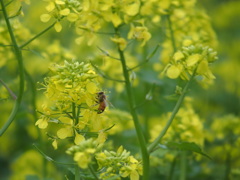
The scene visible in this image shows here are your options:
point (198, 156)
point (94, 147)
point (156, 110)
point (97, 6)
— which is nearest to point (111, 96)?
point (156, 110)

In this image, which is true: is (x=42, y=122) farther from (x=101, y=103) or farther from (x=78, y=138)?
(x=101, y=103)

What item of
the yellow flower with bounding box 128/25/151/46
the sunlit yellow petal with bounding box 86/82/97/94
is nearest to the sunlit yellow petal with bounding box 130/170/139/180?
the sunlit yellow petal with bounding box 86/82/97/94

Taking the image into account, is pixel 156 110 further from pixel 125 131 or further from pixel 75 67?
pixel 75 67

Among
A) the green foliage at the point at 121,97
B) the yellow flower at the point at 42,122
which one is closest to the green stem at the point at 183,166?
the green foliage at the point at 121,97

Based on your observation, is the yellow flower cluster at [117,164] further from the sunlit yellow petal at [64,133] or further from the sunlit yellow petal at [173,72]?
the sunlit yellow petal at [173,72]

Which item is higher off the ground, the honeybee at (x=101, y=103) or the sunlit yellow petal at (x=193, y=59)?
the sunlit yellow petal at (x=193, y=59)

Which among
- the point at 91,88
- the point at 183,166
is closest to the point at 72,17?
the point at 91,88

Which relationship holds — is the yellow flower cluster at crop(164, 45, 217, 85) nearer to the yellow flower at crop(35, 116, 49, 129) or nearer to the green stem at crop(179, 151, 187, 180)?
the yellow flower at crop(35, 116, 49, 129)
